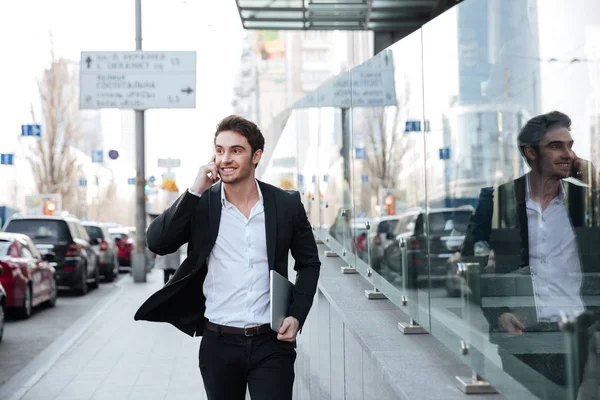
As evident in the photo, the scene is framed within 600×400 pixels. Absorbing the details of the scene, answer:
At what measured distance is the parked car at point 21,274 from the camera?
48.4ft

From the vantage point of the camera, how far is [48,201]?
166 feet

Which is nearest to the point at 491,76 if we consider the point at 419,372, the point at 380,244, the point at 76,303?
the point at 419,372

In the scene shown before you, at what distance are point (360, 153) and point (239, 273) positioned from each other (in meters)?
3.26

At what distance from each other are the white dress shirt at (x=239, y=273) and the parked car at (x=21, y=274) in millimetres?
11552

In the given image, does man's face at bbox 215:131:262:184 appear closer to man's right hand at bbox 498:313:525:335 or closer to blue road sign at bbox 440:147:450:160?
blue road sign at bbox 440:147:450:160

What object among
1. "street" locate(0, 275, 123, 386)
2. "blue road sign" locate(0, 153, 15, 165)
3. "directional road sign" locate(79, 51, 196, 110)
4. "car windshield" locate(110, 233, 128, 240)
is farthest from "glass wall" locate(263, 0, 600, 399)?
"blue road sign" locate(0, 153, 15, 165)

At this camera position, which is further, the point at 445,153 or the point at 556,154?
the point at 445,153

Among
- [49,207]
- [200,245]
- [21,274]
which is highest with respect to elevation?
[200,245]

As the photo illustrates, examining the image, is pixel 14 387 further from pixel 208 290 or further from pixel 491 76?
pixel 491 76

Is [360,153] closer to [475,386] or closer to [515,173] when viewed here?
[515,173]

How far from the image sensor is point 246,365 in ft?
12.5

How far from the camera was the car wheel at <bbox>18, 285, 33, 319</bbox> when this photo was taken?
50.2 feet

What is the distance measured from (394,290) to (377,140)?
1660 millimetres

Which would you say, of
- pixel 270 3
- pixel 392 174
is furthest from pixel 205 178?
pixel 270 3
